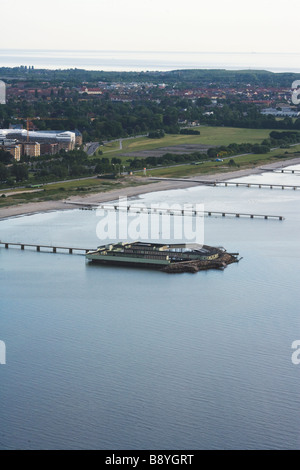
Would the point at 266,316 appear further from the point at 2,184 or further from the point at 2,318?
the point at 2,184

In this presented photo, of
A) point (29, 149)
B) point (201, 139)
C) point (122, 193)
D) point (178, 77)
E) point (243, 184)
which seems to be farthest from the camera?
point (178, 77)

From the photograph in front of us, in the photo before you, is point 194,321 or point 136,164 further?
point 136,164

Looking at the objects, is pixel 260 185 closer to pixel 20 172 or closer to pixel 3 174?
pixel 20 172

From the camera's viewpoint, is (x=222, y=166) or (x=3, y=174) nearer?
(x=3, y=174)

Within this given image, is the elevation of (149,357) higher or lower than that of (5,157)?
lower

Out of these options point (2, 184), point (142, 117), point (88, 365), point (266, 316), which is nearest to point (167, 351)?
point (88, 365)

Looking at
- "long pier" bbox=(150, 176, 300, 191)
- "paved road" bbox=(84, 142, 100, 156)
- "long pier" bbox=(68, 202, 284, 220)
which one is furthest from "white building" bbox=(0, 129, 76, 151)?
"long pier" bbox=(68, 202, 284, 220)

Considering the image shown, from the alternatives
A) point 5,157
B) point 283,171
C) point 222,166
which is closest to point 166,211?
point 5,157
